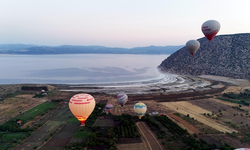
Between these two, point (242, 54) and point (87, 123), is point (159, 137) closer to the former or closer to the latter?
point (87, 123)

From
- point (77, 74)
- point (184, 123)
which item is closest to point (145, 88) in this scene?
point (184, 123)

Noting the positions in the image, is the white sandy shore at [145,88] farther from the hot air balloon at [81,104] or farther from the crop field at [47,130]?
the hot air balloon at [81,104]

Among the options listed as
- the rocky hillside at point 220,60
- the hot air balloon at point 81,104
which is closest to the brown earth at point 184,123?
the hot air balloon at point 81,104

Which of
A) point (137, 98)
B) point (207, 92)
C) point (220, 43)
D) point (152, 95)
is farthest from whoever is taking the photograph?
point (220, 43)

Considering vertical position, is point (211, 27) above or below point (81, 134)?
above

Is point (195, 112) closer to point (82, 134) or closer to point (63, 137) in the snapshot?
point (82, 134)

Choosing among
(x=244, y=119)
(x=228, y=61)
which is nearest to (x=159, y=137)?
(x=244, y=119)
